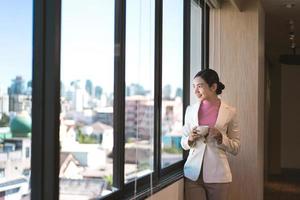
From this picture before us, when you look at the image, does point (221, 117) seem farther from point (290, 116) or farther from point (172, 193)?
point (290, 116)

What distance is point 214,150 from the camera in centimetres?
349

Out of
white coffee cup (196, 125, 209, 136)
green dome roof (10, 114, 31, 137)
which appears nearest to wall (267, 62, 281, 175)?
white coffee cup (196, 125, 209, 136)

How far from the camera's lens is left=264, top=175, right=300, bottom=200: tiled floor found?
717 cm

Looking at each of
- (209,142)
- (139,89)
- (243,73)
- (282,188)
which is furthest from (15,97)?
(282,188)

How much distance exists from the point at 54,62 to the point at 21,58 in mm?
156

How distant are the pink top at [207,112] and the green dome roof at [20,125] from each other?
1.88m

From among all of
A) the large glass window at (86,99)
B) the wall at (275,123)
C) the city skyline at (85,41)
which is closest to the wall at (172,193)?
the large glass window at (86,99)

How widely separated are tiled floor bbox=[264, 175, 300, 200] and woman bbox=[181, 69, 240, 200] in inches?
150

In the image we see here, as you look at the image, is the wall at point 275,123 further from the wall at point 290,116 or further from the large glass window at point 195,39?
the large glass window at point 195,39

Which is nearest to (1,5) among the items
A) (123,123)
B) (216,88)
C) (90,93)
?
(90,93)

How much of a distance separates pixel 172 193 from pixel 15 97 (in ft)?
6.54

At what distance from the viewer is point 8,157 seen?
1.79 m

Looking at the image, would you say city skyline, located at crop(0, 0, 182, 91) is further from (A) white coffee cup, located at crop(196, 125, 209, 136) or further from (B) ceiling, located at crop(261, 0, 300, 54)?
(B) ceiling, located at crop(261, 0, 300, 54)

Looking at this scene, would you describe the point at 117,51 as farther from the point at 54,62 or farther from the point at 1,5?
the point at 1,5
